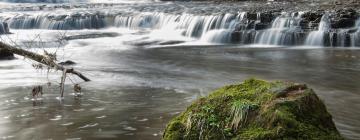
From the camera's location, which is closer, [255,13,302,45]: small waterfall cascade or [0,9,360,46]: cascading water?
[0,9,360,46]: cascading water

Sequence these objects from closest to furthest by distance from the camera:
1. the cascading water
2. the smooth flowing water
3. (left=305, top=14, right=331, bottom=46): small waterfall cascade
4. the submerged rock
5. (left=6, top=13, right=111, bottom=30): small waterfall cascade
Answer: the smooth flowing water < the submerged rock < (left=305, top=14, right=331, bottom=46): small waterfall cascade < the cascading water < (left=6, top=13, right=111, bottom=30): small waterfall cascade

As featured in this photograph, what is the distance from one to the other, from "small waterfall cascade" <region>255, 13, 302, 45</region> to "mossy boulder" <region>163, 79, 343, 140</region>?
66.6ft

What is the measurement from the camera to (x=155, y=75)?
1666cm

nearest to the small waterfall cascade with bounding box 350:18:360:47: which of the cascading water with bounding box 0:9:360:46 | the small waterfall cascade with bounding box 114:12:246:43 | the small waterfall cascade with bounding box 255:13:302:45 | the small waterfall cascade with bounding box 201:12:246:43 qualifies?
the cascading water with bounding box 0:9:360:46

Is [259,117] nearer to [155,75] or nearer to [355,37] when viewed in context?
[155,75]

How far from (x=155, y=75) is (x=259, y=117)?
1086 cm

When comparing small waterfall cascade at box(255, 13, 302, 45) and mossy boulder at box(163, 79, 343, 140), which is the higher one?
mossy boulder at box(163, 79, 343, 140)

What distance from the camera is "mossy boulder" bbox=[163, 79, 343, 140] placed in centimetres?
569

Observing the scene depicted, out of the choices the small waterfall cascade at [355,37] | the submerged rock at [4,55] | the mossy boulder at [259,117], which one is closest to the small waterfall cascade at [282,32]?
the small waterfall cascade at [355,37]

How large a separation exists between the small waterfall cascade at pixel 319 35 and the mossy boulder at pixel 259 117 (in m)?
20.0

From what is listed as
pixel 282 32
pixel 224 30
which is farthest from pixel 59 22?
pixel 282 32

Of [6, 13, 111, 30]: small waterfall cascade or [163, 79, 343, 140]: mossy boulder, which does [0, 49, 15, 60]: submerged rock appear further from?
[6, 13, 111, 30]: small waterfall cascade

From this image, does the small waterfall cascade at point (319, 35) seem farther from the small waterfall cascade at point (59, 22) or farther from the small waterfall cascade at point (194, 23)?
the small waterfall cascade at point (59, 22)

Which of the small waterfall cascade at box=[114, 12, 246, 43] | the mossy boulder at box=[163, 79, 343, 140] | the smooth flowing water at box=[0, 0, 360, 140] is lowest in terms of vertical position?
the smooth flowing water at box=[0, 0, 360, 140]
